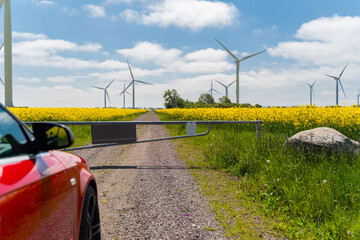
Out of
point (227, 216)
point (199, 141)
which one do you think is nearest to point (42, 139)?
point (227, 216)

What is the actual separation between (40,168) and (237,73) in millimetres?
39483

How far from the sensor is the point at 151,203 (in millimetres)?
4766

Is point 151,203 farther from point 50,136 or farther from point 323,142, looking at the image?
point 323,142

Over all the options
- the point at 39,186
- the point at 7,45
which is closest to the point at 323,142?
the point at 39,186

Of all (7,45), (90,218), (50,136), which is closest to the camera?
(50,136)

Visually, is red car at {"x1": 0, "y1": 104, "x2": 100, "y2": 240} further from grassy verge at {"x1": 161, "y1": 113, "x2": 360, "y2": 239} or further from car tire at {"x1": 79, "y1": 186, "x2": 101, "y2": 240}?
grassy verge at {"x1": 161, "y1": 113, "x2": 360, "y2": 239}

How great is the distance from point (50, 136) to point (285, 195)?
393cm

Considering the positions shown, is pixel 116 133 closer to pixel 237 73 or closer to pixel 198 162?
pixel 198 162

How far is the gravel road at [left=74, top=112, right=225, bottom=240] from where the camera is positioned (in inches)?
145

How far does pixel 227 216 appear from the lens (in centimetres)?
421

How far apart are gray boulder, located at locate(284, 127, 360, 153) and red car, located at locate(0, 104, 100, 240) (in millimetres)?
5169

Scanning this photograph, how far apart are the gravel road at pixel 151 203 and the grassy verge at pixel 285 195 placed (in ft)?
1.04

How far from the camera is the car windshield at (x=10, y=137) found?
5.18 feet

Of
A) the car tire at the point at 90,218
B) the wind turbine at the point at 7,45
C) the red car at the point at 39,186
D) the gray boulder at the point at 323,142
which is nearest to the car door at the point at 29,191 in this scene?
the red car at the point at 39,186
